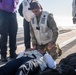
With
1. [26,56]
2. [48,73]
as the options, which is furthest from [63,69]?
[26,56]

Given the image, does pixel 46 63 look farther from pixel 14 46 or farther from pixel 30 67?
pixel 14 46

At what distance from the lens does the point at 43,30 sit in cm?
605

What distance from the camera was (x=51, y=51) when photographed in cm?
628

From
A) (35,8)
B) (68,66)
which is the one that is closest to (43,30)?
(35,8)

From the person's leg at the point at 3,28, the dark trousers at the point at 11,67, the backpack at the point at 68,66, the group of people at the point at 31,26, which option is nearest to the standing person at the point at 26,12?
the group of people at the point at 31,26

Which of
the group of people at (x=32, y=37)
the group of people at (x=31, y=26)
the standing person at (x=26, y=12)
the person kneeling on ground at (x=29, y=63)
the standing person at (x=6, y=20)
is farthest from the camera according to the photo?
the standing person at (x=26, y=12)

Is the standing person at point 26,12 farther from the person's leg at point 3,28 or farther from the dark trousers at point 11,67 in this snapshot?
the dark trousers at point 11,67

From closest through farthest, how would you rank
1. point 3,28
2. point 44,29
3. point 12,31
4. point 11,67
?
1. point 11,67
2. point 44,29
3. point 3,28
4. point 12,31

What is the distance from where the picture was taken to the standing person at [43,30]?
5.77 metres

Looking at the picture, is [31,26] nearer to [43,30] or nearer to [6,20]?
[43,30]

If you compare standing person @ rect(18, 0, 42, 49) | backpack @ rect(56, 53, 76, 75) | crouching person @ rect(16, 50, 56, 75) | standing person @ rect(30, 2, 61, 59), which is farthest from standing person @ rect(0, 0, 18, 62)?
backpack @ rect(56, 53, 76, 75)

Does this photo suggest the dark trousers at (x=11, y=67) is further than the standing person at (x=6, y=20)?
No

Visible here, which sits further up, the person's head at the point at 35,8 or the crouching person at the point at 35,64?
the person's head at the point at 35,8

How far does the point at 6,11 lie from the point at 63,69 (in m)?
2.69
